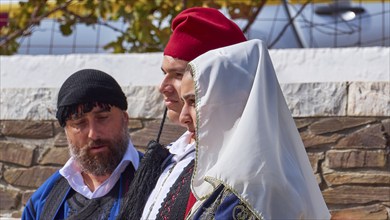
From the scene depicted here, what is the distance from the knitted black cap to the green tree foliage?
187 centimetres

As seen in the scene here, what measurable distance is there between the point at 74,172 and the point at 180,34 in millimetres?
779

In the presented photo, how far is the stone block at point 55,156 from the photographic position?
15.8 ft

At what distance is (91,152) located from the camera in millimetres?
3676

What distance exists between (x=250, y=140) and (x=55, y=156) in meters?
2.51

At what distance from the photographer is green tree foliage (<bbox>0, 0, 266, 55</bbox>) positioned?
573cm

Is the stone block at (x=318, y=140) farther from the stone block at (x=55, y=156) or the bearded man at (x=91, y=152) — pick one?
the stone block at (x=55, y=156)

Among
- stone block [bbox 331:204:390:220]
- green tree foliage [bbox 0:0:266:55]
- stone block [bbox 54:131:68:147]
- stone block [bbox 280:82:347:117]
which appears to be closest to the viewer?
stone block [bbox 331:204:390:220]

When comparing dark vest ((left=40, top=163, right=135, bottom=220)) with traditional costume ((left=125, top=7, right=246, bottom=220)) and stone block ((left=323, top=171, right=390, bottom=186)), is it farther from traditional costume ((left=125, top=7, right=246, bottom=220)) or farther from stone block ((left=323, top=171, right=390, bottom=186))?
stone block ((left=323, top=171, right=390, bottom=186))

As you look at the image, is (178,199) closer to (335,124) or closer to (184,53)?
(184,53)

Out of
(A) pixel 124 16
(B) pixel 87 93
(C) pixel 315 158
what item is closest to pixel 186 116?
(B) pixel 87 93

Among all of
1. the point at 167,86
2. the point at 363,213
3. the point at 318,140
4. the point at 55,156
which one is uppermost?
the point at 167,86

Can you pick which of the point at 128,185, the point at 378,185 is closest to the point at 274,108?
the point at 128,185

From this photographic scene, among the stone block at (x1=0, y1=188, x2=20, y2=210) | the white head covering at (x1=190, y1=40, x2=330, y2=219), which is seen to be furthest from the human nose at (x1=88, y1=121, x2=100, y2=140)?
the stone block at (x1=0, y1=188, x2=20, y2=210)

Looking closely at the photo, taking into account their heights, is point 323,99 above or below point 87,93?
below
